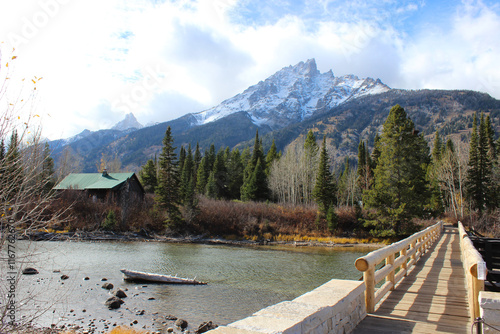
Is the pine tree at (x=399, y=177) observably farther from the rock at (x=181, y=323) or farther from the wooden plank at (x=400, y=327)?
the wooden plank at (x=400, y=327)

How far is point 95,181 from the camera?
54219 mm

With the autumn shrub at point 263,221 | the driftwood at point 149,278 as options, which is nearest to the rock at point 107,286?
the driftwood at point 149,278

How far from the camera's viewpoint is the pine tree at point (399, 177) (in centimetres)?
3819

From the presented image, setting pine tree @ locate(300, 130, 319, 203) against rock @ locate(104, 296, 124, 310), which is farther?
pine tree @ locate(300, 130, 319, 203)

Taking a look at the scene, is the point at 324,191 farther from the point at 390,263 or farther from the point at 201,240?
the point at 390,263

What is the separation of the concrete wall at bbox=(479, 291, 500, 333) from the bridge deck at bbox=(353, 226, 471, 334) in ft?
4.37

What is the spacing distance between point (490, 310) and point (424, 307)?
297 cm

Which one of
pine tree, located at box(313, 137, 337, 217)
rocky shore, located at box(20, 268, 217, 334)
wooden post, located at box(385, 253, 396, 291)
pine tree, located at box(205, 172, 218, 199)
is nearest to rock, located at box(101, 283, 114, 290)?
rocky shore, located at box(20, 268, 217, 334)

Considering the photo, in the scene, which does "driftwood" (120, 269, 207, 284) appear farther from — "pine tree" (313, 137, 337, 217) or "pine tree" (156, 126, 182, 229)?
"pine tree" (313, 137, 337, 217)

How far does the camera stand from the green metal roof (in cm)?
5216

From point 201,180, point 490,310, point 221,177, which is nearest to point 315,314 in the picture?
point 490,310

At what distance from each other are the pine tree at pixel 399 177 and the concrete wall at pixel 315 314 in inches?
1410

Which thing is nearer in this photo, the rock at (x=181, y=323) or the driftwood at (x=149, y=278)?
the rock at (x=181, y=323)

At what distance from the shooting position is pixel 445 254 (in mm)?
15781
